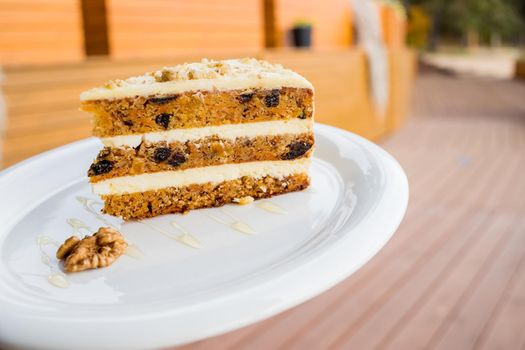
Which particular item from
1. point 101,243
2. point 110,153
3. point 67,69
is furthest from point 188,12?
point 101,243

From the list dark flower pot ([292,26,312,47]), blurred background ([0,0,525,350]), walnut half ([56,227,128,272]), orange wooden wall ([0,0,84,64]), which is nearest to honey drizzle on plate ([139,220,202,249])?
walnut half ([56,227,128,272])

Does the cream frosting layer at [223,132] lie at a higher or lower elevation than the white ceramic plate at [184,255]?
higher

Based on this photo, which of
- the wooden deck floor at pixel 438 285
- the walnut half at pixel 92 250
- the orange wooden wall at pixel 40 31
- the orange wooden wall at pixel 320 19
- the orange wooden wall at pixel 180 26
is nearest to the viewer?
the walnut half at pixel 92 250

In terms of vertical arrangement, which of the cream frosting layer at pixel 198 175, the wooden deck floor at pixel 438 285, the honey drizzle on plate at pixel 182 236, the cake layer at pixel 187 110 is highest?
→ the cake layer at pixel 187 110

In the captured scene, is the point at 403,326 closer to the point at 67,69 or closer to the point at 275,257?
the point at 275,257

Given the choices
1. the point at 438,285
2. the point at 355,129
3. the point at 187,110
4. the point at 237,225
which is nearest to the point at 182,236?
the point at 237,225

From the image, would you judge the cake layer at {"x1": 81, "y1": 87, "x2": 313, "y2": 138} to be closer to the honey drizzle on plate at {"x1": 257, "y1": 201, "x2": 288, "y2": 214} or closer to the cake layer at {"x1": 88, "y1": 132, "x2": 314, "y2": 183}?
the cake layer at {"x1": 88, "y1": 132, "x2": 314, "y2": 183}

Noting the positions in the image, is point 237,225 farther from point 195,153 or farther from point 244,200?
point 195,153

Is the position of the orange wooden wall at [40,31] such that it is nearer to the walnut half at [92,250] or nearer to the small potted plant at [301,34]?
the walnut half at [92,250]

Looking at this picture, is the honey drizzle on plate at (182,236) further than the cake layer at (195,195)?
No

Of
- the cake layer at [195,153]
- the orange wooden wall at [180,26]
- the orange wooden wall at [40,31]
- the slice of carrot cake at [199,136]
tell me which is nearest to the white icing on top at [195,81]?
the slice of carrot cake at [199,136]
